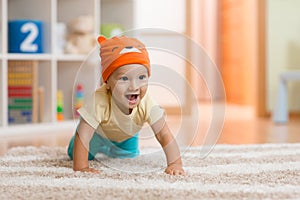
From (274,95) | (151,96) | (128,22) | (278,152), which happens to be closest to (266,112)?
(274,95)

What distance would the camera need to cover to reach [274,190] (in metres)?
1.02

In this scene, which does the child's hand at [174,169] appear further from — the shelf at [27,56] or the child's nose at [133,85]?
the shelf at [27,56]

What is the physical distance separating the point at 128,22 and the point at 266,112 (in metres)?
0.89

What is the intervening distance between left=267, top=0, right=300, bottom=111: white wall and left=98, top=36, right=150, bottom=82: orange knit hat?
1.86m

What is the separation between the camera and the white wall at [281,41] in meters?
2.92

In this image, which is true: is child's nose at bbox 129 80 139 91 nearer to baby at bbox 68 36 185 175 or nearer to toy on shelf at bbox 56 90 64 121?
baby at bbox 68 36 185 175

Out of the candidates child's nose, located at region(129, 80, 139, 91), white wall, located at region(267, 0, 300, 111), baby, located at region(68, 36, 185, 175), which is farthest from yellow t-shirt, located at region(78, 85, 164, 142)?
white wall, located at region(267, 0, 300, 111)

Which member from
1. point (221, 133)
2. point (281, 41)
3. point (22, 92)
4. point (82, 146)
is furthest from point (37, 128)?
point (281, 41)

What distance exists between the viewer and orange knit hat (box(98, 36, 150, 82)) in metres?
1.15

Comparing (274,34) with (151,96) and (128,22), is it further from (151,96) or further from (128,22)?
(151,96)

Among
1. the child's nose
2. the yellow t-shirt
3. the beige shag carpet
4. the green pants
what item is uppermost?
the child's nose

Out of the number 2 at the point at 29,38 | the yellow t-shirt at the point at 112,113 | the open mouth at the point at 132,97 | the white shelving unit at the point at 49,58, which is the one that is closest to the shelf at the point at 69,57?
the white shelving unit at the point at 49,58

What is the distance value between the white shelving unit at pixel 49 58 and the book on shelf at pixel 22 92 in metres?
0.05

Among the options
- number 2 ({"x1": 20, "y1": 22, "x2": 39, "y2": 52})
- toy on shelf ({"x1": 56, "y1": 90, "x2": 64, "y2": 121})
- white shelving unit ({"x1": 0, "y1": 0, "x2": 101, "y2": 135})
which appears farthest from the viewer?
toy on shelf ({"x1": 56, "y1": 90, "x2": 64, "y2": 121})
